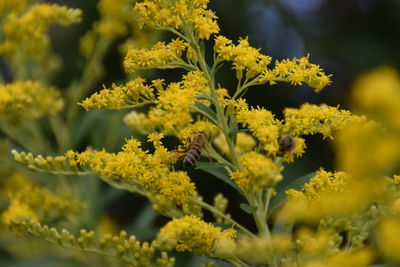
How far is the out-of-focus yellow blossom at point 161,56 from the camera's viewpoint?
7.63 feet

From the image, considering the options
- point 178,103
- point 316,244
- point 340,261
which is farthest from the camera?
point 178,103

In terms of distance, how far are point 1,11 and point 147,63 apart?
6.95 ft

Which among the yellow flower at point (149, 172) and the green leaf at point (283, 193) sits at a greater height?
the green leaf at point (283, 193)

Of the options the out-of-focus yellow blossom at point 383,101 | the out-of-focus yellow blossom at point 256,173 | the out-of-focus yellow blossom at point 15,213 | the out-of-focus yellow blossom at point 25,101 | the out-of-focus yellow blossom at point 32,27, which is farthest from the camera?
the out-of-focus yellow blossom at point 32,27

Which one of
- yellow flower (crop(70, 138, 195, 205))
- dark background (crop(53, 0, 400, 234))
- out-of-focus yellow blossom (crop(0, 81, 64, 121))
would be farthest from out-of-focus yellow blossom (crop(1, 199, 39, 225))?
dark background (crop(53, 0, 400, 234))

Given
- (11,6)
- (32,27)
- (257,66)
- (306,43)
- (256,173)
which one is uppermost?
(306,43)

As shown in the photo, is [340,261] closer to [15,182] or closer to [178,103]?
[178,103]

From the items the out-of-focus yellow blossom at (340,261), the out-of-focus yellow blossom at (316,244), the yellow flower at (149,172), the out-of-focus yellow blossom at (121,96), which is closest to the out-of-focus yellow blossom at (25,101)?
the out-of-focus yellow blossom at (121,96)

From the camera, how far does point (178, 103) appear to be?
222 centimetres

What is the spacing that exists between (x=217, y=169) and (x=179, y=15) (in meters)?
0.63

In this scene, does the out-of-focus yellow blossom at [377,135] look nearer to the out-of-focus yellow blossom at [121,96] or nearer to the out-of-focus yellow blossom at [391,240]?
the out-of-focus yellow blossom at [391,240]

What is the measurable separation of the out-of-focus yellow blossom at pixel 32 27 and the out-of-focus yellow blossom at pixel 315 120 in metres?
1.95

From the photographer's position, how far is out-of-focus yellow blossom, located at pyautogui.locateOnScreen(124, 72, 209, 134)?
223cm

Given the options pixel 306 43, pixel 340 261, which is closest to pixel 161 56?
pixel 340 261
